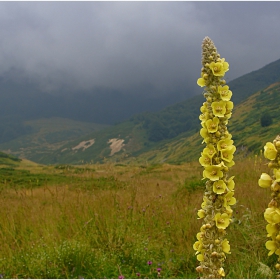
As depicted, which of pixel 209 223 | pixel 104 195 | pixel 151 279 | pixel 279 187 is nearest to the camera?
pixel 279 187

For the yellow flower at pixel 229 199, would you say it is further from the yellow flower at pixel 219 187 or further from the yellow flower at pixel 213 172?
the yellow flower at pixel 213 172

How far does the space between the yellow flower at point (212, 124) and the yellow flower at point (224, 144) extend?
14cm

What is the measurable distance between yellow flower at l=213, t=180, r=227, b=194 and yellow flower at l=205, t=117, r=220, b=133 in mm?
530

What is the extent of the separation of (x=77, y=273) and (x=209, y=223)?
316cm

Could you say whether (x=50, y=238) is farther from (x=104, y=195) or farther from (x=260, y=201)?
(x=260, y=201)

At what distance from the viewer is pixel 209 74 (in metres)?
3.20

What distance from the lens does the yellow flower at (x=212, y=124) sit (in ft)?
9.86

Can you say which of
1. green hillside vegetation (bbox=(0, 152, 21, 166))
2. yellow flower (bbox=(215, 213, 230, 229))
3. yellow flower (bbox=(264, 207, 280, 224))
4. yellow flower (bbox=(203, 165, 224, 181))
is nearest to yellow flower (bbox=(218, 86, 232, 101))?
yellow flower (bbox=(203, 165, 224, 181))

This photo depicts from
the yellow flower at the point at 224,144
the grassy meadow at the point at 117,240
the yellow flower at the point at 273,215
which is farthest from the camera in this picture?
the grassy meadow at the point at 117,240

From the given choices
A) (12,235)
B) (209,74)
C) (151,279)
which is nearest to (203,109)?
(209,74)

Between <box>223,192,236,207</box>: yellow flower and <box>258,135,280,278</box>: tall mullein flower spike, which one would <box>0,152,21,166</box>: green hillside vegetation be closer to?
<box>223,192,236,207</box>: yellow flower

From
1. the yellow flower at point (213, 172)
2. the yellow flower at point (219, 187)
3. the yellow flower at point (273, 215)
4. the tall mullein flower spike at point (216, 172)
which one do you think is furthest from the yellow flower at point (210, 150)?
the yellow flower at point (273, 215)

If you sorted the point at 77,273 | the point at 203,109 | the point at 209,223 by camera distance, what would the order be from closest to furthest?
the point at 209,223 < the point at 203,109 < the point at 77,273

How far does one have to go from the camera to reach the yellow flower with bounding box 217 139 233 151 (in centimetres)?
299
